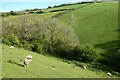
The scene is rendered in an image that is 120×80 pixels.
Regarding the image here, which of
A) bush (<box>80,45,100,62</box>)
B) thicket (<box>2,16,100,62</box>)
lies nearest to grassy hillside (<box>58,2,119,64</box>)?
bush (<box>80,45,100,62</box>)

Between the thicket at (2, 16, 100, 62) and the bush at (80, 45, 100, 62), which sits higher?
the thicket at (2, 16, 100, 62)

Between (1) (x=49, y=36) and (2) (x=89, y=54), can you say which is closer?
(2) (x=89, y=54)

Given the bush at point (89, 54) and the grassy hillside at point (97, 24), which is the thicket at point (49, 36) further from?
the grassy hillside at point (97, 24)

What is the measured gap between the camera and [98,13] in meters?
97.2

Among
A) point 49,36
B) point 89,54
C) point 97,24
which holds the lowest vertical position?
point 89,54

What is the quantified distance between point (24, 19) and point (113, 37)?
2316 centimetres

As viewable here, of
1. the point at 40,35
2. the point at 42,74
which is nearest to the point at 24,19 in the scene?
the point at 40,35

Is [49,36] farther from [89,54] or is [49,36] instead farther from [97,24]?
[97,24]

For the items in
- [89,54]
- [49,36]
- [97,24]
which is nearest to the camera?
[89,54]

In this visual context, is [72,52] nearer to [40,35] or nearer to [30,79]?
[40,35]

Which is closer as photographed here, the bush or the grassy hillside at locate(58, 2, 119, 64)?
the bush

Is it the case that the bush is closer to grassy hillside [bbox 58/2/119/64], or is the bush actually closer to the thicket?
the thicket

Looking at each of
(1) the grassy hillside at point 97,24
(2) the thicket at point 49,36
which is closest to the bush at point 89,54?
(2) the thicket at point 49,36

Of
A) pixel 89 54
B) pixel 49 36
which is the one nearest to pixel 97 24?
pixel 49 36
